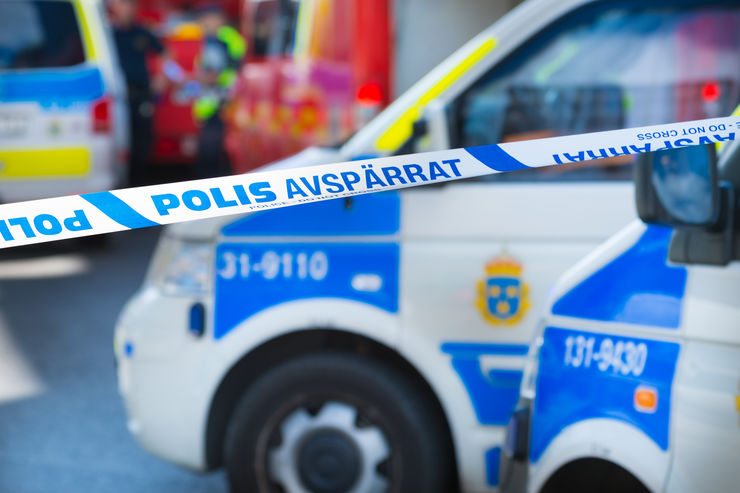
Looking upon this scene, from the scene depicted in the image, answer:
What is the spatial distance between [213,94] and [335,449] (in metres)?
8.36

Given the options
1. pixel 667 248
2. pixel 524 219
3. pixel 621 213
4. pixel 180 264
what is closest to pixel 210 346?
pixel 180 264

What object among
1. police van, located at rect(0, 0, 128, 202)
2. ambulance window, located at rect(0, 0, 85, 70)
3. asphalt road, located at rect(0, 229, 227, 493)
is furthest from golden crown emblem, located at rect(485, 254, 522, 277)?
ambulance window, located at rect(0, 0, 85, 70)

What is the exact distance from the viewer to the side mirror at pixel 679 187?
7.88ft

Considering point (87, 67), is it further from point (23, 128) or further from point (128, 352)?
point (128, 352)

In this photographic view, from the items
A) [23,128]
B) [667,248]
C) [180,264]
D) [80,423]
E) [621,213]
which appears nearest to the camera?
[667,248]

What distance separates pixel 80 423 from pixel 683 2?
3197mm

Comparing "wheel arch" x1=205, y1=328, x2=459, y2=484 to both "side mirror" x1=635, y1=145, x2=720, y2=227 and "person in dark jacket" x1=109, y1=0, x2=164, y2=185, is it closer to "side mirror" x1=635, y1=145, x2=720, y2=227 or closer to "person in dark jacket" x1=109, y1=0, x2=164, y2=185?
"side mirror" x1=635, y1=145, x2=720, y2=227

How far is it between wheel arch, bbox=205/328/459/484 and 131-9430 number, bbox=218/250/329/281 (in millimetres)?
214

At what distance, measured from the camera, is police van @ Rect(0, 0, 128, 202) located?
30.5ft

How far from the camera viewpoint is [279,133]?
973 centimetres

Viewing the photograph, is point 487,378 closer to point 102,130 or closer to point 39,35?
point 102,130

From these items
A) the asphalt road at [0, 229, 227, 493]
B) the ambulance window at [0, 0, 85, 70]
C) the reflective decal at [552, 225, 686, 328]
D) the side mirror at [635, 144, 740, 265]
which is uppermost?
the ambulance window at [0, 0, 85, 70]

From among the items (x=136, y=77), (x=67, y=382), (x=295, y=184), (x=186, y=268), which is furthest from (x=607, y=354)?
(x=136, y=77)

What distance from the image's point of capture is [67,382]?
6.14 m
